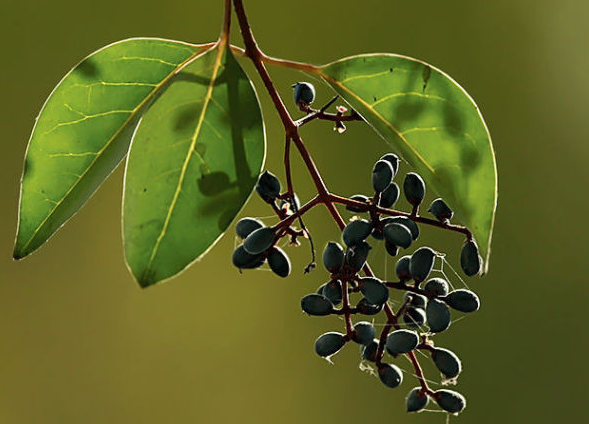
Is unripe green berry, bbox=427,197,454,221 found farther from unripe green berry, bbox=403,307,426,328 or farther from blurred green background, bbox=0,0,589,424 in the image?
blurred green background, bbox=0,0,589,424

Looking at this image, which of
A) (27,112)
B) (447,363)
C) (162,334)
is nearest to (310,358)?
(162,334)

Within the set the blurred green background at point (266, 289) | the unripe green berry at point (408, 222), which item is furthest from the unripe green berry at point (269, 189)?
the blurred green background at point (266, 289)

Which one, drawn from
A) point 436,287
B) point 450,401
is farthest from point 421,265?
point 450,401

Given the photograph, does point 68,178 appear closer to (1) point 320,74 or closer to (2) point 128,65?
(2) point 128,65

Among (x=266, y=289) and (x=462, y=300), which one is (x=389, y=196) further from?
(x=266, y=289)

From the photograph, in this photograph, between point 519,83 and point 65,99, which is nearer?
point 65,99

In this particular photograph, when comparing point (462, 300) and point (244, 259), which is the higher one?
point (244, 259)
